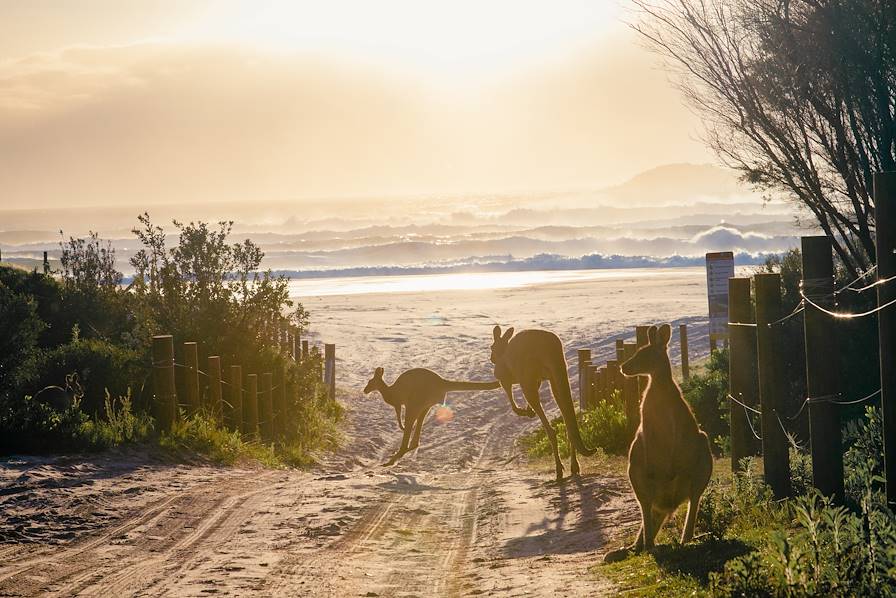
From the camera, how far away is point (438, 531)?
9.88 metres

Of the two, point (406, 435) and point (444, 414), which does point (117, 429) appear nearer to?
point (406, 435)

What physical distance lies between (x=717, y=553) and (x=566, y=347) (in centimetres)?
2214

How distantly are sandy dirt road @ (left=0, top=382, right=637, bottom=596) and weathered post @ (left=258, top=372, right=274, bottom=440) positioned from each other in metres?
3.20

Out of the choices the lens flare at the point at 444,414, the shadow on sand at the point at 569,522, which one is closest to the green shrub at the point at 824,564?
the shadow on sand at the point at 569,522

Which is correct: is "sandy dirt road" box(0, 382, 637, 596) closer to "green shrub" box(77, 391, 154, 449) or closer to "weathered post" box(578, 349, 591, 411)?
"green shrub" box(77, 391, 154, 449)

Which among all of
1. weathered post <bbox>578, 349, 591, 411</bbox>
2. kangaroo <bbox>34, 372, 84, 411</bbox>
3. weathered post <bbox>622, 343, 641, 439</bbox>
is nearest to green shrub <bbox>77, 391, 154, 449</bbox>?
kangaroo <bbox>34, 372, 84, 411</bbox>

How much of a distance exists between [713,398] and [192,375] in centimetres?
828

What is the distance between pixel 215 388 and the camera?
1523cm

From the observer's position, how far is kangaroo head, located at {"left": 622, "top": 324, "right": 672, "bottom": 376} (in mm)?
7320

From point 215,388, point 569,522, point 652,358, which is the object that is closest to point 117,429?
point 215,388

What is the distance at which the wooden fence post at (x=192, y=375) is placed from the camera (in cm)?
1432

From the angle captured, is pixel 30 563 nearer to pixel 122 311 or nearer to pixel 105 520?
pixel 105 520

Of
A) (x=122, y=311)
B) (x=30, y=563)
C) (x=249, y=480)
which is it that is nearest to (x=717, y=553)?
(x=30, y=563)

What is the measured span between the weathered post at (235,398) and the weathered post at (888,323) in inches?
440
